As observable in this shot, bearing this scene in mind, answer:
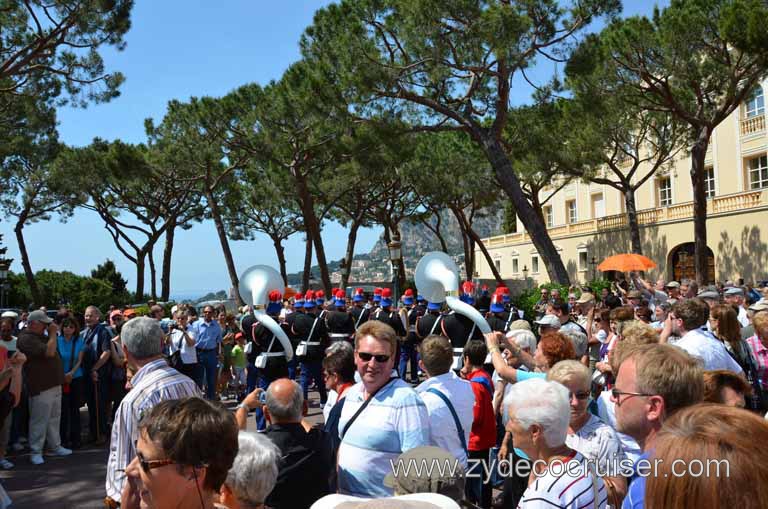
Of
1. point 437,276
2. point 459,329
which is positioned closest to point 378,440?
point 437,276

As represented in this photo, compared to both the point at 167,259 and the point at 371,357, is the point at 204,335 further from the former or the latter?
the point at 167,259

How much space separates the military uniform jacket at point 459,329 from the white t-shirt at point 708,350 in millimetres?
3668

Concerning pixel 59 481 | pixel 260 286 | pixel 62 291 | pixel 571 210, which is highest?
pixel 571 210

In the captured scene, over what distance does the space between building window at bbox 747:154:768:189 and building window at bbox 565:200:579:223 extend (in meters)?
12.5

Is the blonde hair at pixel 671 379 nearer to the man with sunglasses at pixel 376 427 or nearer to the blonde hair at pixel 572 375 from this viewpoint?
the blonde hair at pixel 572 375

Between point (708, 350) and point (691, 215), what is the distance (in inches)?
1073

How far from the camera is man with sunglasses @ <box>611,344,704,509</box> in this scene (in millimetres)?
2328

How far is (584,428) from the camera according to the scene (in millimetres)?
2982

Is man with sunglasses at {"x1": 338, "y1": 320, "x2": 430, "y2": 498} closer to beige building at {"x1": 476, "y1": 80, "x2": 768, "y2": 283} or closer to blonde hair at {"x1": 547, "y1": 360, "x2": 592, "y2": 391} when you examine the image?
blonde hair at {"x1": 547, "y1": 360, "x2": 592, "y2": 391}

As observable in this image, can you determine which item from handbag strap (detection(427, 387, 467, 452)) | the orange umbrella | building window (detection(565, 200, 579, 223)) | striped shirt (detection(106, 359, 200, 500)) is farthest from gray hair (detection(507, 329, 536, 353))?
building window (detection(565, 200, 579, 223))

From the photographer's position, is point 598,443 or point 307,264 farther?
point 307,264

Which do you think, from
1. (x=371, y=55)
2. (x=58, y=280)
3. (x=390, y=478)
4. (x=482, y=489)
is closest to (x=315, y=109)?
(x=371, y=55)

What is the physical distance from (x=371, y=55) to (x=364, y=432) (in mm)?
13974

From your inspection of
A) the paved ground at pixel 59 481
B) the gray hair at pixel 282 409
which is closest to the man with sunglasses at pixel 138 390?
the gray hair at pixel 282 409
